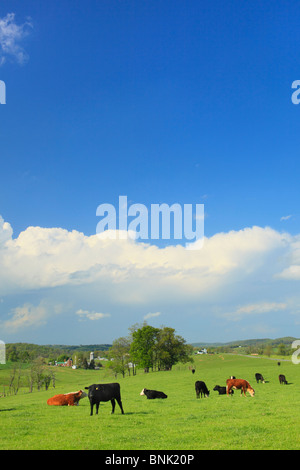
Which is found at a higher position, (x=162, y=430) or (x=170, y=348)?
(x=162, y=430)

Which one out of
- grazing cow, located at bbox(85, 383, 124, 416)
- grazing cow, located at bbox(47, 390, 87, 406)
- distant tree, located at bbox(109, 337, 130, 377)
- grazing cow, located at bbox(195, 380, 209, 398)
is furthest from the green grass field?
distant tree, located at bbox(109, 337, 130, 377)

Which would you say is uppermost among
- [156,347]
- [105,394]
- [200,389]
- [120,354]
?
[105,394]

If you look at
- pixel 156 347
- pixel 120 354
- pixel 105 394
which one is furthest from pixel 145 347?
pixel 105 394

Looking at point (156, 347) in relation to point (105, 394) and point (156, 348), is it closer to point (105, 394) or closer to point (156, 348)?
point (156, 348)

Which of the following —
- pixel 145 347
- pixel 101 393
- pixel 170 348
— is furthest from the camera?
pixel 170 348

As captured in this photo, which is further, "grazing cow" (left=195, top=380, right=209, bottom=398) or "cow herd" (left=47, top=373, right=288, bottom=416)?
"grazing cow" (left=195, top=380, right=209, bottom=398)

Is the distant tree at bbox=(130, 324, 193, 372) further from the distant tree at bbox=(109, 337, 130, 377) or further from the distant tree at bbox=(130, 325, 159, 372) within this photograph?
the distant tree at bbox=(109, 337, 130, 377)

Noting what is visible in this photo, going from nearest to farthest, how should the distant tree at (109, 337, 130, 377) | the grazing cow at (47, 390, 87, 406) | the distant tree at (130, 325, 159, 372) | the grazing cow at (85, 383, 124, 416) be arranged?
the grazing cow at (85, 383, 124, 416) < the grazing cow at (47, 390, 87, 406) < the distant tree at (130, 325, 159, 372) < the distant tree at (109, 337, 130, 377)

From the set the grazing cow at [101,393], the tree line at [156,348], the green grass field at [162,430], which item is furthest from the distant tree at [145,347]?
the grazing cow at [101,393]

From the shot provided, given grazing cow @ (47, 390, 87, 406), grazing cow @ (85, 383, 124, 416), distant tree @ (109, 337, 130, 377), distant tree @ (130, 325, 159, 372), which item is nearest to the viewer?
grazing cow @ (85, 383, 124, 416)
